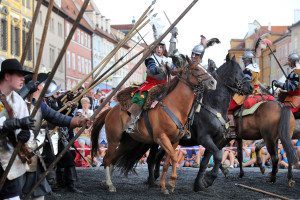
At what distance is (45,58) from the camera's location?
44.6 meters

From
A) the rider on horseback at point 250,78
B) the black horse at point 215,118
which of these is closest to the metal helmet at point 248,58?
the rider on horseback at point 250,78

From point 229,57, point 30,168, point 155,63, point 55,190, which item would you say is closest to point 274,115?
point 229,57

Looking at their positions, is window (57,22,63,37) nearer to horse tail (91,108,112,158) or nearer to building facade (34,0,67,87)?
building facade (34,0,67,87)

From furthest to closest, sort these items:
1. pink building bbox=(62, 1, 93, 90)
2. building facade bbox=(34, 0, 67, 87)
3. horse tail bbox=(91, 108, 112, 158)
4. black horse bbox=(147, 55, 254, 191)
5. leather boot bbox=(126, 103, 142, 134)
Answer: pink building bbox=(62, 1, 93, 90), building facade bbox=(34, 0, 67, 87), horse tail bbox=(91, 108, 112, 158), black horse bbox=(147, 55, 254, 191), leather boot bbox=(126, 103, 142, 134)

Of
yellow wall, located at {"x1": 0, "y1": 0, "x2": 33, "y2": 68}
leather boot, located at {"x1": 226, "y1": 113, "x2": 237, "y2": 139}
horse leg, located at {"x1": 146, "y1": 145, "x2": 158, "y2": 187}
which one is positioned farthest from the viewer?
yellow wall, located at {"x1": 0, "y1": 0, "x2": 33, "y2": 68}

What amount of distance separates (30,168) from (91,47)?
58500 millimetres

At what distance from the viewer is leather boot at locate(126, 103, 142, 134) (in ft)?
30.7

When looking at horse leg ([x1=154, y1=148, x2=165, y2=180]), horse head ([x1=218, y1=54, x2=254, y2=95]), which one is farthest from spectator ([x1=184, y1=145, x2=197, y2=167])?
horse head ([x1=218, y1=54, x2=254, y2=95])

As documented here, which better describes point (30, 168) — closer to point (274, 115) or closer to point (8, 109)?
point (8, 109)

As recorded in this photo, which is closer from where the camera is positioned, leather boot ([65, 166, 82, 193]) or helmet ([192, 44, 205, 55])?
leather boot ([65, 166, 82, 193])

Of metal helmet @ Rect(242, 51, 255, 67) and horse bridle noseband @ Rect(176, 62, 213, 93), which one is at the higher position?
metal helmet @ Rect(242, 51, 255, 67)

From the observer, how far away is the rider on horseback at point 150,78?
9352mm

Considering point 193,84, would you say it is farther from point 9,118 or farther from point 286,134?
point 9,118

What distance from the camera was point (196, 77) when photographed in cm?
904
